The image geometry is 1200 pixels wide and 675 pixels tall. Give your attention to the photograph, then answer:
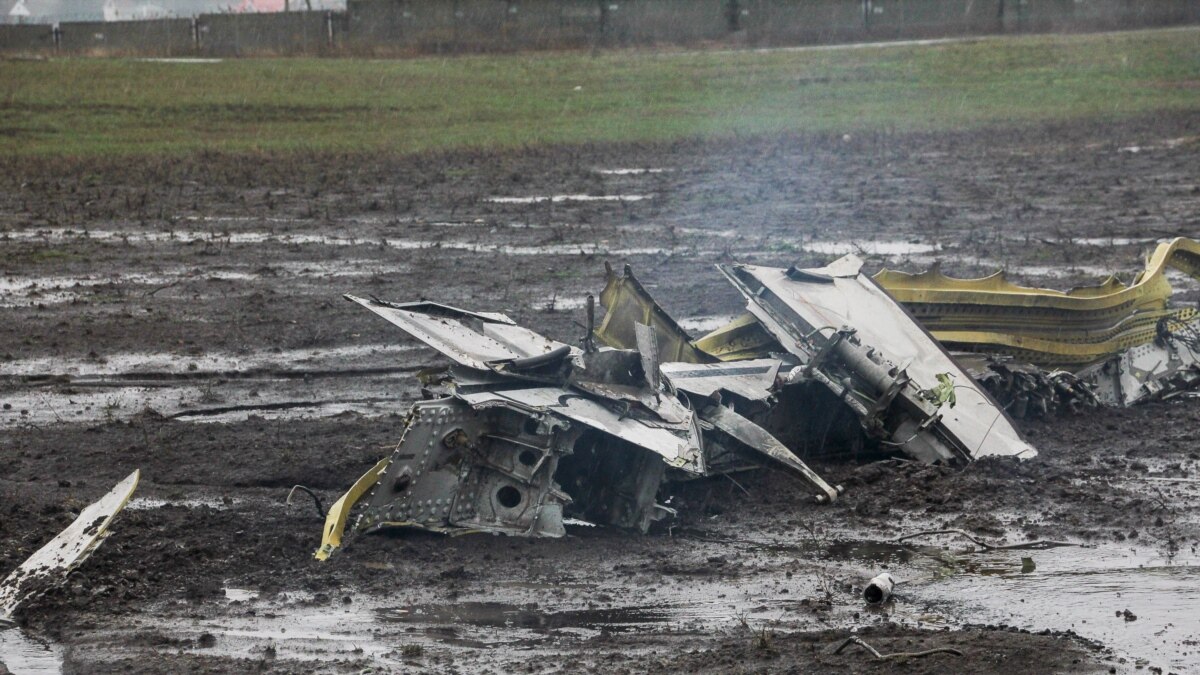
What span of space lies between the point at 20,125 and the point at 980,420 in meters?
24.1

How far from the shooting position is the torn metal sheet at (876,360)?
9984 millimetres

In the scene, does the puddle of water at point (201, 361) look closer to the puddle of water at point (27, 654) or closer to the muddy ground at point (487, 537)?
the muddy ground at point (487, 537)

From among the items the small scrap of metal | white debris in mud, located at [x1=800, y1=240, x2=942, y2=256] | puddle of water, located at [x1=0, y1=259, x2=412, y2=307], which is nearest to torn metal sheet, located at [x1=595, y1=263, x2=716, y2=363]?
the small scrap of metal

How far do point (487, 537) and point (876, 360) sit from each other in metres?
2.96

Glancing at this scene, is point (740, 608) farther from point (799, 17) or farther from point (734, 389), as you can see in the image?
point (799, 17)

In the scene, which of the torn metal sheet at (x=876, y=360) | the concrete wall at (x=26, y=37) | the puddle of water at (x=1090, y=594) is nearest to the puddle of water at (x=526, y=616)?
the puddle of water at (x=1090, y=594)

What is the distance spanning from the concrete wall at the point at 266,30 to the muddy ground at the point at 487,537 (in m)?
27.8

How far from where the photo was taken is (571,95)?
1396 inches

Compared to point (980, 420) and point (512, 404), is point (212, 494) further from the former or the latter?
point (980, 420)

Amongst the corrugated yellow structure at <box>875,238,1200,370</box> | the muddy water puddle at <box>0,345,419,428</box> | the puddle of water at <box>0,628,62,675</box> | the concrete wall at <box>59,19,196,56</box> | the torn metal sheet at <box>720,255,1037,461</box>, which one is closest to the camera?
the puddle of water at <box>0,628,62,675</box>

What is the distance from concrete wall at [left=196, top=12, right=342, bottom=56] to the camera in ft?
158

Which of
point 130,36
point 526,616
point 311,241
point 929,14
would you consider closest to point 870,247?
point 311,241

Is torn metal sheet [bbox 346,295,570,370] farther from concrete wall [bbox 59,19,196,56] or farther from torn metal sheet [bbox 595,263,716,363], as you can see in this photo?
concrete wall [bbox 59,19,196,56]

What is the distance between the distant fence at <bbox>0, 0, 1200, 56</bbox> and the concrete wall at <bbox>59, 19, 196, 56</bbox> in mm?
49
